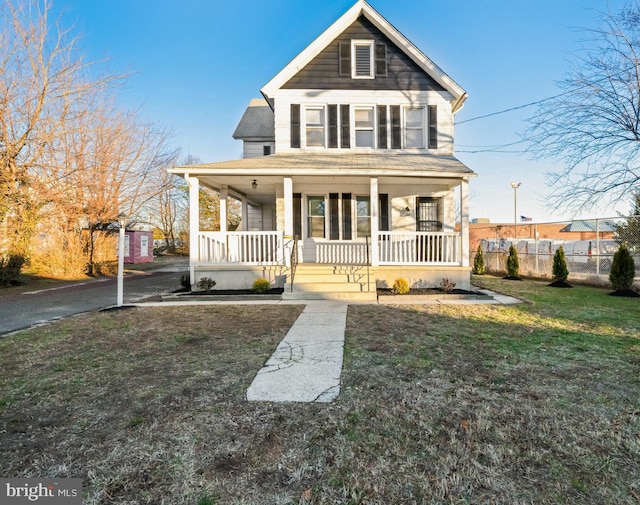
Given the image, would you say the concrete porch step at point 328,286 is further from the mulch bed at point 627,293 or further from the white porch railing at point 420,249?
the mulch bed at point 627,293

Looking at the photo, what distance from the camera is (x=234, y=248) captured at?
9.91 metres

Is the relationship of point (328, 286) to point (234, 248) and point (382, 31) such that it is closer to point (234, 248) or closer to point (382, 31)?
point (234, 248)

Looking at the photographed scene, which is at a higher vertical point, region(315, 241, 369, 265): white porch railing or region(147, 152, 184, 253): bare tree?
region(147, 152, 184, 253): bare tree

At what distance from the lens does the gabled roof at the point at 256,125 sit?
1463 cm

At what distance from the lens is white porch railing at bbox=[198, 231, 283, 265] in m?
9.84

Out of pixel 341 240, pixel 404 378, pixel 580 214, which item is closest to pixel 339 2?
pixel 341 240

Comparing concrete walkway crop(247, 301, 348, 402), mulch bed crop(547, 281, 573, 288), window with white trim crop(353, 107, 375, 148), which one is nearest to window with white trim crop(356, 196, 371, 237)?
window with white trim crop(353, 107, 375, 148)

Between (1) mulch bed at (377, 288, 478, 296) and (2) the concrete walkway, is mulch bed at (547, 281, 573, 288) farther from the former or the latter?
(2) the concrete walkway

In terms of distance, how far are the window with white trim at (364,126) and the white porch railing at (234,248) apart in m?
4.84

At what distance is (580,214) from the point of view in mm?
11180

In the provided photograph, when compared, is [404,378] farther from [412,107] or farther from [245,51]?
[245,51]

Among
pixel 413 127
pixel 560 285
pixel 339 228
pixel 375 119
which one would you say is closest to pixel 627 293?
pixel 560 285

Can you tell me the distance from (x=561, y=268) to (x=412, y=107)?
7320mm

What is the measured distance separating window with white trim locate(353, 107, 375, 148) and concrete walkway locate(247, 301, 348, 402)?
7887 mm
